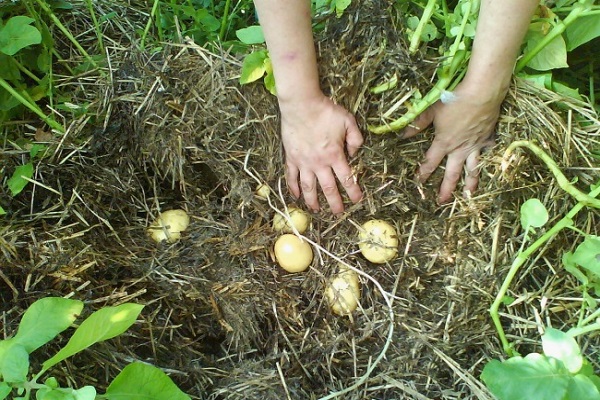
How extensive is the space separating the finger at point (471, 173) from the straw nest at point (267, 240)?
19 millimetres

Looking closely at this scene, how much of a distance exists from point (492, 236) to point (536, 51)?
376 millimetres

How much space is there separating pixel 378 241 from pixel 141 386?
1.88 ft

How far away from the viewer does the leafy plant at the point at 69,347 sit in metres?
0.90

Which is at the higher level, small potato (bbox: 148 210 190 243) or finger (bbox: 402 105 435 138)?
finger (bbox: 402 105 435 138)

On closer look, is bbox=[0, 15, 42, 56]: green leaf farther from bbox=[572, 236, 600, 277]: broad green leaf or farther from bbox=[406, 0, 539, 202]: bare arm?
bbox=[572, 236, 600, 277]: broad green leaf

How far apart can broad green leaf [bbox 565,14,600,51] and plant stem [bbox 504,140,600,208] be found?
0.24 m

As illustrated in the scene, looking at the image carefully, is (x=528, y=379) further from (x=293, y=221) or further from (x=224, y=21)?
(x=224, y=21)

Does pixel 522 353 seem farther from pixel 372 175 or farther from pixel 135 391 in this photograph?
pixel 135 391

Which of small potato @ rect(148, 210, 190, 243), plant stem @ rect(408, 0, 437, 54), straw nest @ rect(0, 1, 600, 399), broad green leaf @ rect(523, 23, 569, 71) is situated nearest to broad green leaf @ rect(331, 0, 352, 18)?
straw nest @ rect(0, 1, 600, 399)

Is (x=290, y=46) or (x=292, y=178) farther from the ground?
(x=290, y=46)

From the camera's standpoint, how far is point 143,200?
1.41 metres

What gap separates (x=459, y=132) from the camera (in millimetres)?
1223

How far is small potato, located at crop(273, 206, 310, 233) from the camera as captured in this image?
4.33 feet

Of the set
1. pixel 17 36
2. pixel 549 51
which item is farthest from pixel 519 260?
pixel 17 36
